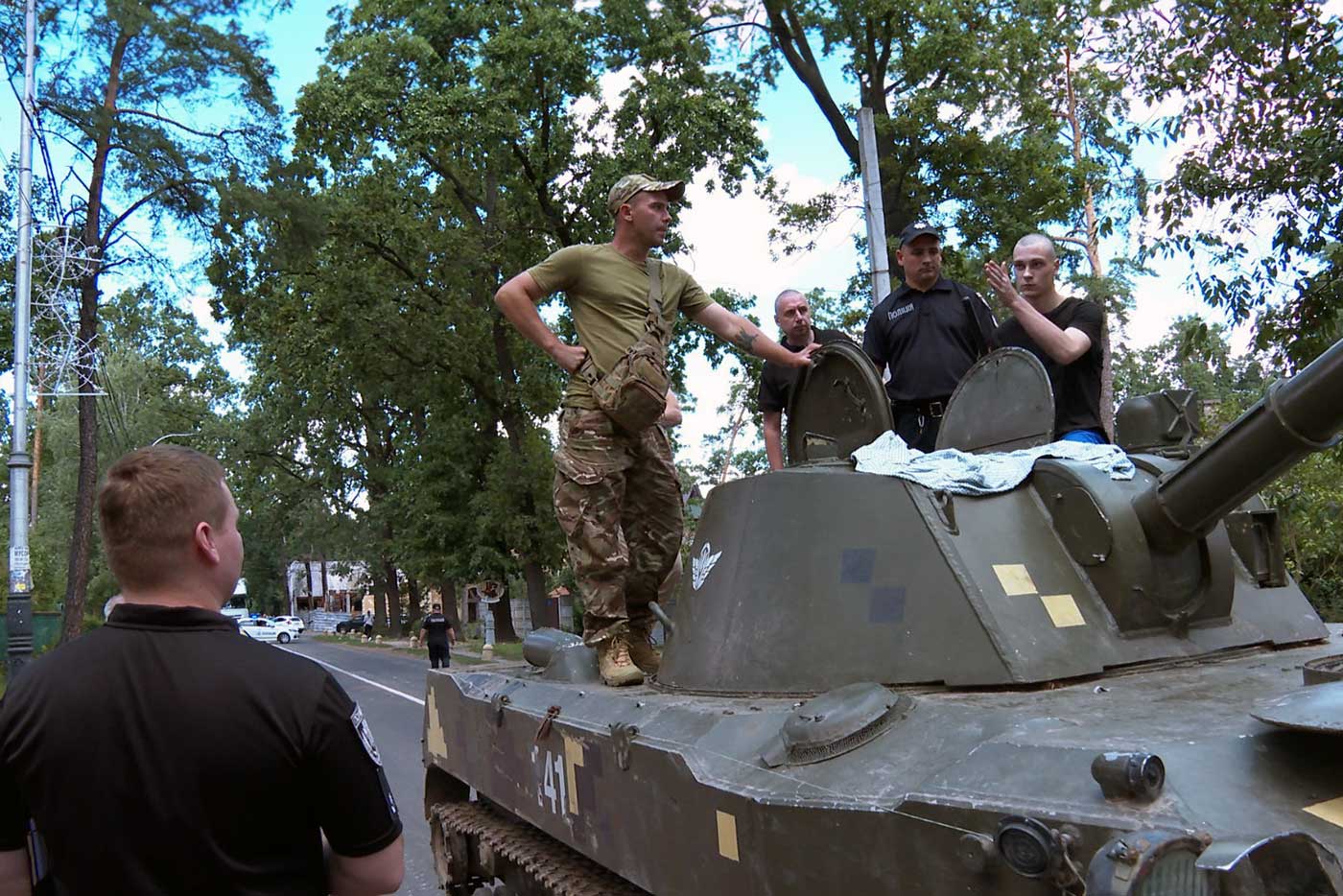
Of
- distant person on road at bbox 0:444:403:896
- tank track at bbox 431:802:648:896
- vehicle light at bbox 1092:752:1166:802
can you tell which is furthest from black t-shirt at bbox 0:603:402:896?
tank track at bbox 431:802:648:896

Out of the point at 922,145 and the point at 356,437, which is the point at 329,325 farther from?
the point at 356,437

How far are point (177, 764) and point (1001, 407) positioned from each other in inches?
135

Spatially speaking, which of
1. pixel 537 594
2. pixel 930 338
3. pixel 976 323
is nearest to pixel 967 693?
pixel 930 338

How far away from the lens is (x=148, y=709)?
1.99m

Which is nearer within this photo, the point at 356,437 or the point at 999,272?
the point at 999,272

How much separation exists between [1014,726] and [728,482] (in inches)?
68.6

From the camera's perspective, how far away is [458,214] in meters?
23.4

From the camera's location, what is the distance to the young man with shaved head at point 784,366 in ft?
16.6

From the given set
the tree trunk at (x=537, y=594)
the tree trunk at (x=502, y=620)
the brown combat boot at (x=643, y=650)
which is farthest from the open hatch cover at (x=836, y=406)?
the tree trunk at (x=502, y=620)

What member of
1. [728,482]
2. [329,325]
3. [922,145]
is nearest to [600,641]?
[728,482]

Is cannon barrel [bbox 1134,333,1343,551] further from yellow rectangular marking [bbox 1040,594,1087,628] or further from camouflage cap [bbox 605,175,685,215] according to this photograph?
camouflage cap [bbox 605,175,685,215]

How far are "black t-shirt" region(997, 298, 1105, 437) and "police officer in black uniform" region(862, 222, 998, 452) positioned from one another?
1.26 feet

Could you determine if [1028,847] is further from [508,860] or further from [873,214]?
[873,214]

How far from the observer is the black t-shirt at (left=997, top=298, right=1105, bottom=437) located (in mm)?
4816
